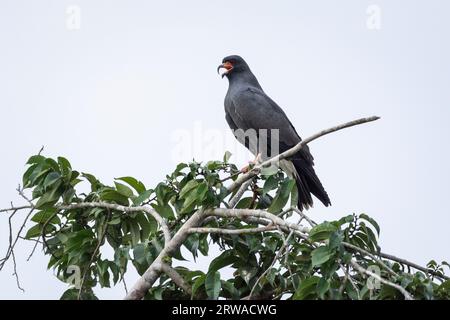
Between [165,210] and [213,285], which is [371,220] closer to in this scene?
[213,285]

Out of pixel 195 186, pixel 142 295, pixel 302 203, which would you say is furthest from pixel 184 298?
pixel 302 203

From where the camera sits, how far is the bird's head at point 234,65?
9781 millimetres

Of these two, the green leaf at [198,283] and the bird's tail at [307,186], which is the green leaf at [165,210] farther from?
the bird's tail at [307,186]

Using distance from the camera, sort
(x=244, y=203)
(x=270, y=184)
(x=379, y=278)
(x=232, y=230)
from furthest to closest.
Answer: (x=244, y=203), (x=270, y=184), (x=232, y=230), (x=379, y=278)

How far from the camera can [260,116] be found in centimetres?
905

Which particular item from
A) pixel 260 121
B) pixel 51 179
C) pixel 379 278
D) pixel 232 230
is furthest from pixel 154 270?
pixel 260 121

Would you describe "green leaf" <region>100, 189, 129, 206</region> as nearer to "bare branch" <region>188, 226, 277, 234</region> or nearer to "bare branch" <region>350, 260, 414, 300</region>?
"bare branch" <region>188, 226, 277, 234</region>

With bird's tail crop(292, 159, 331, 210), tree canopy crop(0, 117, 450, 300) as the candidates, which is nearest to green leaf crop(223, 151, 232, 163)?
tree canopy crop(0, 117, 450, 300)

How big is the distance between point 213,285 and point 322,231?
2.41ft

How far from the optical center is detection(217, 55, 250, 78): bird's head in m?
9.78

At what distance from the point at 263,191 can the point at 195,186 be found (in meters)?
0.51

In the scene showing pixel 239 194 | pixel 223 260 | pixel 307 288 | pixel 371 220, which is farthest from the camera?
pixel 239 194

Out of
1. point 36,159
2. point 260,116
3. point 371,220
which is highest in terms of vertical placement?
point 260,116

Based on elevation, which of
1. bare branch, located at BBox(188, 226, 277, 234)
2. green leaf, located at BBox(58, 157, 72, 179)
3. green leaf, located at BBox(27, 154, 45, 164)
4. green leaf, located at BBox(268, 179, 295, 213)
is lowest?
bare branch, located at BBox(188, 226, 277, 234)
